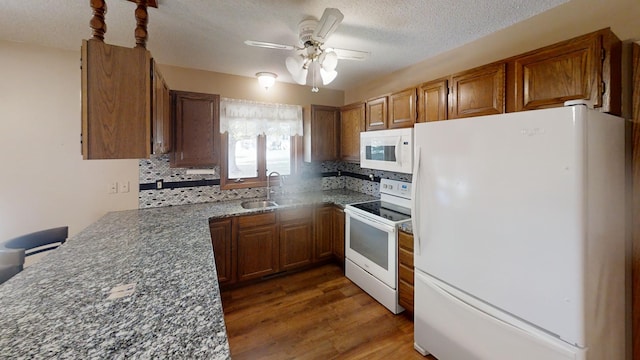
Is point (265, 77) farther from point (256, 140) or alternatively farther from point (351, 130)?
point (351, 130)

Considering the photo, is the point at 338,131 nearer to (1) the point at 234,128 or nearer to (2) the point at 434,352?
(1) the point at 234,128

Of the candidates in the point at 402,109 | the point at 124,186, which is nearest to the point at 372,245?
the point at 402,109

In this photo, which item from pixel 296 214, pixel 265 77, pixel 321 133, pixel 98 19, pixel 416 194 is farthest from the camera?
pixel 321 133

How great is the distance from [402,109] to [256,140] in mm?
1860

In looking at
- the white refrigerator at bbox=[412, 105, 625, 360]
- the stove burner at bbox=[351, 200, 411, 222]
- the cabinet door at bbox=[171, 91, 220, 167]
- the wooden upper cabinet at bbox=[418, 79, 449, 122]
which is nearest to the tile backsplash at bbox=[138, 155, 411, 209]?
the cabinet door at bbox=[171, 91, 220, 167]

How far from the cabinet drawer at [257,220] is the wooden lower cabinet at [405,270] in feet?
4.55

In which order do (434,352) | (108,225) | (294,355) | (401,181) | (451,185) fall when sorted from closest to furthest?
(451,185) → (434,352) → (294,355) → (108,225) → (401,181)

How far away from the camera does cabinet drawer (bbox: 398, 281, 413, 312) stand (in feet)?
7.01

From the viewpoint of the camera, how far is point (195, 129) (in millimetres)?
2754

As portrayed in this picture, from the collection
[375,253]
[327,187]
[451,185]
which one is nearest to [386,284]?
[375,253]

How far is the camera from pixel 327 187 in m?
3.87

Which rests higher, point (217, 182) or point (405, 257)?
point (217, 182)

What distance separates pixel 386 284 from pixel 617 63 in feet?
6.93

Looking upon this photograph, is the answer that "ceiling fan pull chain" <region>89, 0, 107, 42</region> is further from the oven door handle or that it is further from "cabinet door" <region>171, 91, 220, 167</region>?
the oven door handle
